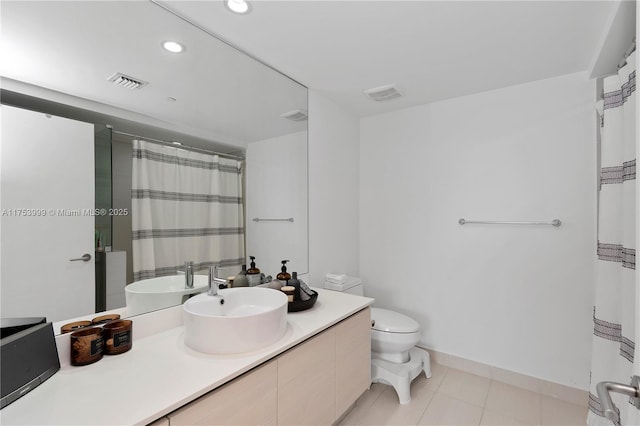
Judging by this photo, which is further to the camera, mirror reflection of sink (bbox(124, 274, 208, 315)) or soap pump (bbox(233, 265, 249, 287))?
soap pump (bbox(233, 265, 249, 287))

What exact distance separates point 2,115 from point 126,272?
0.69 meters

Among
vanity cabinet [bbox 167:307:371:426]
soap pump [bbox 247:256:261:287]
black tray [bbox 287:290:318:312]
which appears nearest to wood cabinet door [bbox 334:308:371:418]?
vanity cabinet [bbox 167:307:371:426]

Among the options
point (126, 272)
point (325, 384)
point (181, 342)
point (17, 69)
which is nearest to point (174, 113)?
point (17, 69)

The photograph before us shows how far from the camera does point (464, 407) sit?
1.91 metres

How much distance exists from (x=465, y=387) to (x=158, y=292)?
7.00 ft

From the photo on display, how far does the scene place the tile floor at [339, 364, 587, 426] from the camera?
1.79 metres

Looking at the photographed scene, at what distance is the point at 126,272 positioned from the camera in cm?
129

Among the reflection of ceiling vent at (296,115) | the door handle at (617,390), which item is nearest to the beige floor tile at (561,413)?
the door handle at (617,390)

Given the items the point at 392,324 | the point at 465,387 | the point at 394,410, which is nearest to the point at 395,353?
the point at 392,324

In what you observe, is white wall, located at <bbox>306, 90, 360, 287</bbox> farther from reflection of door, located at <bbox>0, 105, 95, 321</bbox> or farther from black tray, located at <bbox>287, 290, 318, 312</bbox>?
reflection of door, located at <bbox>0, 105, 95, 321</bbox>

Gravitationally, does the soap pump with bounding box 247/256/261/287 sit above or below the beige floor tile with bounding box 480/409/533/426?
above

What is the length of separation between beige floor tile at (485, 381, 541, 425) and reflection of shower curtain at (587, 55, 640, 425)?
1.14 feet

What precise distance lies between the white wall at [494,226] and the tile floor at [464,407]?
18 centimetres

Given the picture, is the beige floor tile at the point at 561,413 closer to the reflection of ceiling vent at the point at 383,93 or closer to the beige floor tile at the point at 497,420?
the beige floor tile at the point at 497,420
